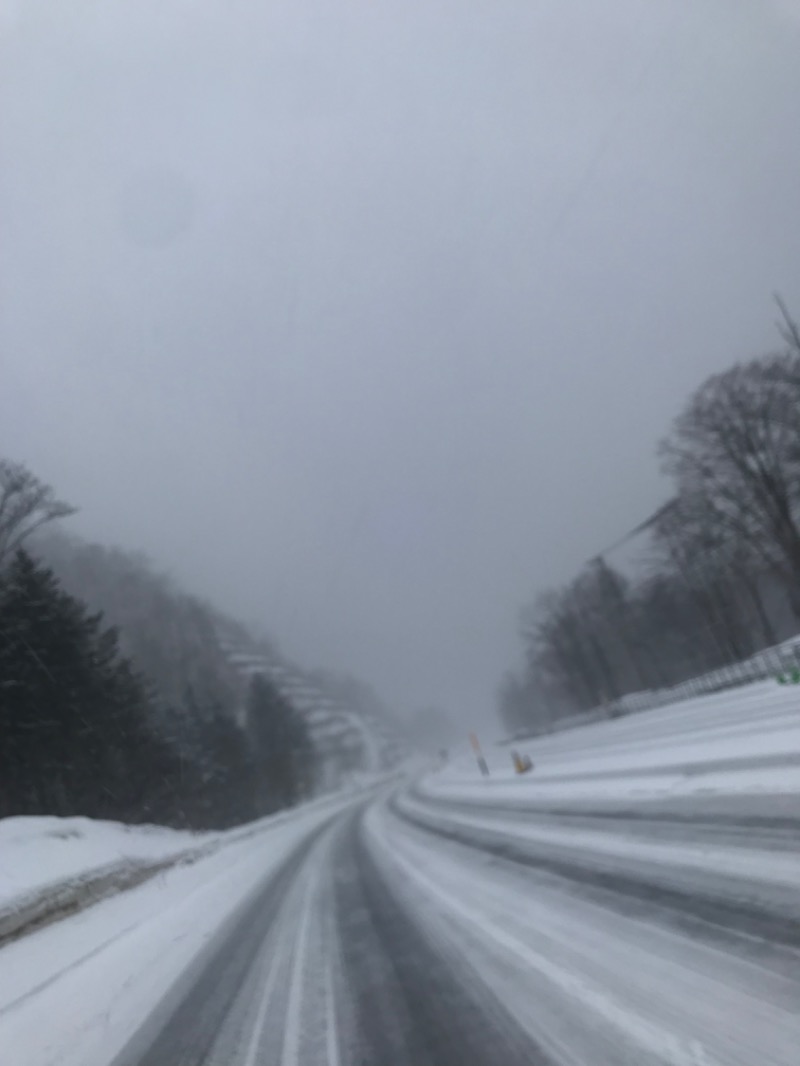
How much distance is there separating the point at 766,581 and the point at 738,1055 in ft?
173

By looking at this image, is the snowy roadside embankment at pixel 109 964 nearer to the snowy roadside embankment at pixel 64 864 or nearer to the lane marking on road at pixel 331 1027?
the snowy roadside embankment at pixel 64 864

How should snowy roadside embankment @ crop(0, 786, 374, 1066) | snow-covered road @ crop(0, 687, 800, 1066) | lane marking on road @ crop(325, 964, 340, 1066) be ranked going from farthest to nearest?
snowy roadside embankment @ crop(0, 786, 374, 1066), lane marking on road @ crop(325, 964, 340, 1066), snow-covered road @ crop(0, 687, 800, 1066)

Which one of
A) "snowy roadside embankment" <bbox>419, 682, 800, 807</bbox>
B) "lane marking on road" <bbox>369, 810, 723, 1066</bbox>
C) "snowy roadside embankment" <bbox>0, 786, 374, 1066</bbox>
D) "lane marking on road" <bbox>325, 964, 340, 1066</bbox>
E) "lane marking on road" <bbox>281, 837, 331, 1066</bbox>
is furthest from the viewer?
"snowy roadside embankment" <bbox>419, 682, 800, 807</bbox>

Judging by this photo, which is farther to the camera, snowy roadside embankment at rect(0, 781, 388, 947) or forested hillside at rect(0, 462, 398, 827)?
→ forested hillside at rect(0, 462, 398, 827)

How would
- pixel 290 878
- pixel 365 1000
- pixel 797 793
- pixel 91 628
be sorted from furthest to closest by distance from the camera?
pixel 91 628
pixel 290 878
pixel 797 793
pixel 365 1000

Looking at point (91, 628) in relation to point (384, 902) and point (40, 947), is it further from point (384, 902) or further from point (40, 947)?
point (384, 902)

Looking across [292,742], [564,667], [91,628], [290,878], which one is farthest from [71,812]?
[564,667]

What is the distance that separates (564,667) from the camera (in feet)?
260

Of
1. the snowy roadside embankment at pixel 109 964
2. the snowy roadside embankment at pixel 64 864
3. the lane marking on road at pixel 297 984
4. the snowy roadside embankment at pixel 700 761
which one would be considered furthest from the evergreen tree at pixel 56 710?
the lane marking on road at pixel 297 984

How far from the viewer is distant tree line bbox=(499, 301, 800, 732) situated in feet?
111

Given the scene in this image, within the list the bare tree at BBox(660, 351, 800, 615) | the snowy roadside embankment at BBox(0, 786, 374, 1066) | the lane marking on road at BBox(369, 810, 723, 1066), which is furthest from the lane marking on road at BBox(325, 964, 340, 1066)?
the bare tree at BBox(660, 351, 800, 615)

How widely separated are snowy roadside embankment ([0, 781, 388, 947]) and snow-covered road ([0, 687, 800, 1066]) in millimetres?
1077

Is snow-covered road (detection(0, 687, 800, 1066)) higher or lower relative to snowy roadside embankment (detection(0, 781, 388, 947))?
lower

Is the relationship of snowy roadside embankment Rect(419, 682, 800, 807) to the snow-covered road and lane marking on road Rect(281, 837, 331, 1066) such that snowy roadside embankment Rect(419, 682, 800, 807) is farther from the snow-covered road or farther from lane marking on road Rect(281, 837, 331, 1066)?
lane marking on road Rect(281, 837, 331, 1066)
